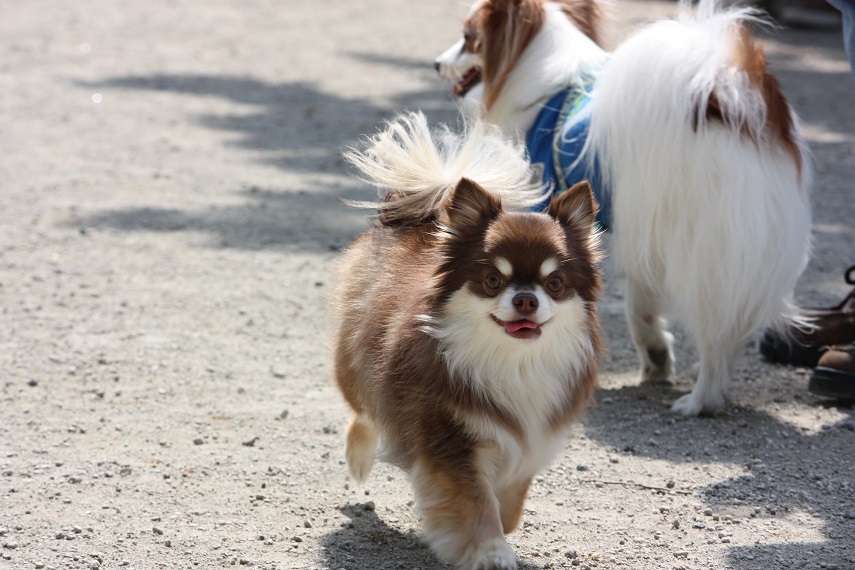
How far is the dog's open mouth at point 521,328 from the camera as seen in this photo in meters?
2.95

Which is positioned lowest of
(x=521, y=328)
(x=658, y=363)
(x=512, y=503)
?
(x=658, y=363)

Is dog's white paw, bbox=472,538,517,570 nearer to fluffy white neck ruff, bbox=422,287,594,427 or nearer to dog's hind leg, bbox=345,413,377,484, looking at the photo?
fluffy white neck ruff, bbox=422,287,594,427

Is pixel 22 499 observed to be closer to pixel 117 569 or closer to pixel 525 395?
pixel 117 569

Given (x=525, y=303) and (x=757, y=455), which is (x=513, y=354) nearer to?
(x=525, y=303)

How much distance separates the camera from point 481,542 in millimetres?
2998

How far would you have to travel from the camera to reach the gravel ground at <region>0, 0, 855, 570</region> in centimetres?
339

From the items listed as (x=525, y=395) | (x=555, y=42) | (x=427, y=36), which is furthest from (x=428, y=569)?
(x=427, y=36)

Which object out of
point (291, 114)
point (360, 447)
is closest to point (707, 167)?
point (360, 447)

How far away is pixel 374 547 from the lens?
3.37 m

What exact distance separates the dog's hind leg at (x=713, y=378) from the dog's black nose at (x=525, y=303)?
1662mm

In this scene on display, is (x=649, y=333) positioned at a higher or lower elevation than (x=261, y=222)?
higher

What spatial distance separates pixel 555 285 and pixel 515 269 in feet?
0.43

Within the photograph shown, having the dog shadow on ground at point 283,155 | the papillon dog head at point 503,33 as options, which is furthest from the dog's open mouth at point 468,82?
the dog shadow on ground at point 283,155

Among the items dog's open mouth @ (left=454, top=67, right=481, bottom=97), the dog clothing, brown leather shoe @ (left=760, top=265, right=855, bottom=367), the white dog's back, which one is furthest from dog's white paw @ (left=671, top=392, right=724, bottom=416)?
dog's open mouth @ (left=454, top=67, right=481, bottom=97)
